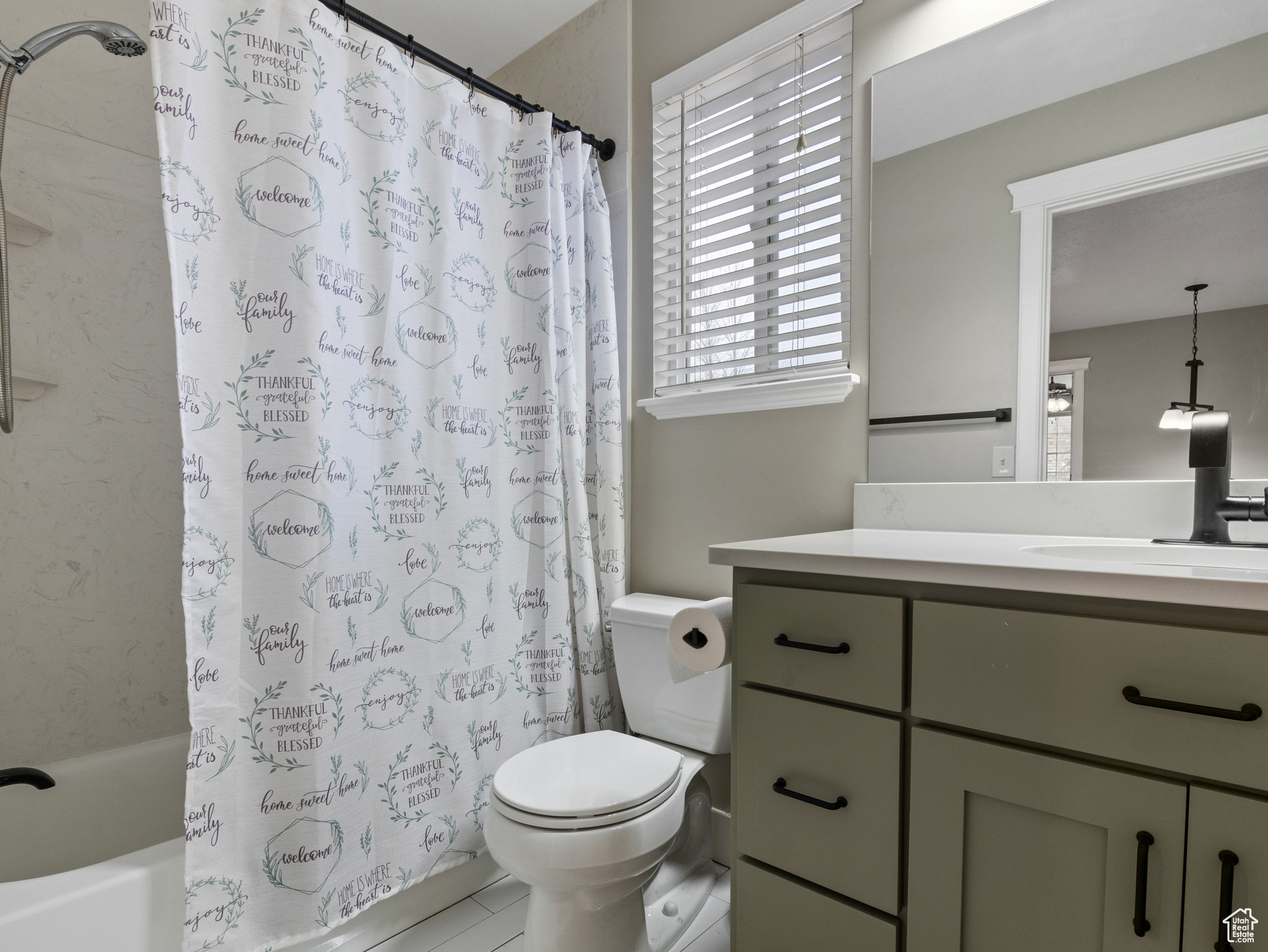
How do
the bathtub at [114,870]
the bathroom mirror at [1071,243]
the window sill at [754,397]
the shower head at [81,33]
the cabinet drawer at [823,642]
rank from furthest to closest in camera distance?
1. the window sill at [754,397]
2. the shower head at [81,33]
3. the bathroom mirror at [1071,243]
4. the bathtub at [114,870]
5. the cabinet drawer at [823,642]

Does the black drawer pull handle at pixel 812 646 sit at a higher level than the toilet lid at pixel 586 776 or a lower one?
higher

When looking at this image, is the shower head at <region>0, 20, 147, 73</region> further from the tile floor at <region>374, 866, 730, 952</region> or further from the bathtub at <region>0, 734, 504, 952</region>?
the tile floor at <region>374, 866, 730, 952</region>

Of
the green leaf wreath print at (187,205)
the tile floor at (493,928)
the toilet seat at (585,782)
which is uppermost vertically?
the green leaf wreath print at (187,205)

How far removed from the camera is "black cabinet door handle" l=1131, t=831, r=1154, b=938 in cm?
75

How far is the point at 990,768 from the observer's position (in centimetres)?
86

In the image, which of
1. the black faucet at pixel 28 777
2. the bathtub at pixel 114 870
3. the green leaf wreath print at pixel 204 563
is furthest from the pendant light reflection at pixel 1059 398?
the black faucet at pixel 28 777

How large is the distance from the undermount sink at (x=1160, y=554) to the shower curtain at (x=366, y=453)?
3.79 feet

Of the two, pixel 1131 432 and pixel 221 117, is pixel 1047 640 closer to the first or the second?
pixel 1131 432

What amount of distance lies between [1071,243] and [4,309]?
2.16 metres

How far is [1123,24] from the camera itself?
125 centimetres

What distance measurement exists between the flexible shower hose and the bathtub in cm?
81

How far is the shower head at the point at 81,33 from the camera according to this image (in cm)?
126

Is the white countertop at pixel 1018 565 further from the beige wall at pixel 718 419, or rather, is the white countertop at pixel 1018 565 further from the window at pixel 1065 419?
the beige wall at pixel 718 419

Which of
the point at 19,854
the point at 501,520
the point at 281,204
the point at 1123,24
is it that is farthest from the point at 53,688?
the point at 1123,24
